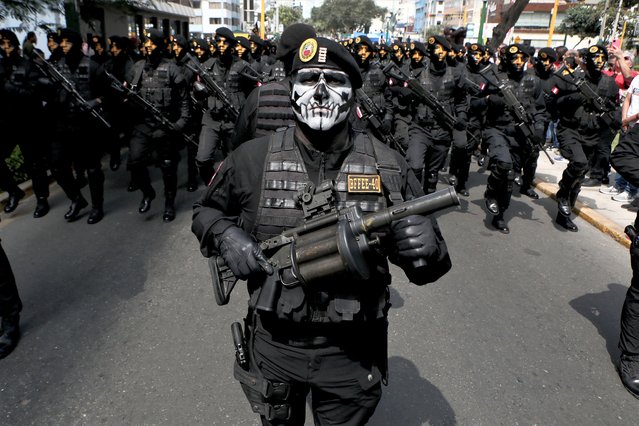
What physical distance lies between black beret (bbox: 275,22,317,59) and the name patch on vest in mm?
2431

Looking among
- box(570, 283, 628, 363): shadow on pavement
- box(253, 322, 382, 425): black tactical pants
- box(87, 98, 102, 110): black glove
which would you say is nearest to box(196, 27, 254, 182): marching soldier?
box(87, 98, 102, 110): black glove

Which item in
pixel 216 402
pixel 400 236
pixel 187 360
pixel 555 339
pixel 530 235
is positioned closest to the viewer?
pixel 400 236

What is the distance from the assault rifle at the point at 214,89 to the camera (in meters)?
6.56

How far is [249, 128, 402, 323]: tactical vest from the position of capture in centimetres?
176

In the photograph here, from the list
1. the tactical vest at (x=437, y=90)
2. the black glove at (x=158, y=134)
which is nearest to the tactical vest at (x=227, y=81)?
the black glove at (x=158, y=134)

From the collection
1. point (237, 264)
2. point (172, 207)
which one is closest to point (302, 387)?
point (237, 264)

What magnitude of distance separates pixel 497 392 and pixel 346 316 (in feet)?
6.43

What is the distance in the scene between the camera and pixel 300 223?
1.84 metres

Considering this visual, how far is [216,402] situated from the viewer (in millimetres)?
3023

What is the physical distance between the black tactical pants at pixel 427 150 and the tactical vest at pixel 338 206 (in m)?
4.62

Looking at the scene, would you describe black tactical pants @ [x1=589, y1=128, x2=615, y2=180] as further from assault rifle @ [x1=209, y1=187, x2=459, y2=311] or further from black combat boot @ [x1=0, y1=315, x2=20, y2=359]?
black combat boot @ [x1=0, y1=315, x2=20, y2=359]

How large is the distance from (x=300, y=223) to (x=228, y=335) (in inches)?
85.7

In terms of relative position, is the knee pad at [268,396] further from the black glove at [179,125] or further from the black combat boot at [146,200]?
the black combat boot at [146,200]

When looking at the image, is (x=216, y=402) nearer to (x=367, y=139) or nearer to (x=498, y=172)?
(x=367, y=139)
